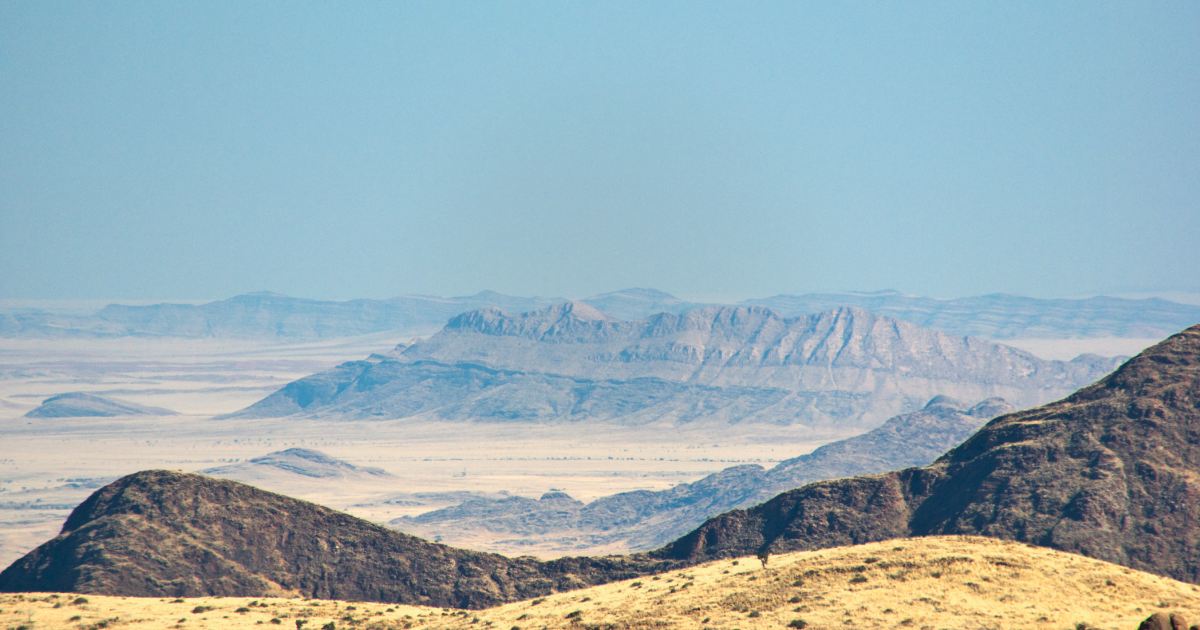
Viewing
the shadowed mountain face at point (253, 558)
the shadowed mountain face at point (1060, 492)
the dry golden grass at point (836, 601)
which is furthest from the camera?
the shadowed mountain face at point (1060, 492)

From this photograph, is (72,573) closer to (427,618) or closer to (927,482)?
(427,618)

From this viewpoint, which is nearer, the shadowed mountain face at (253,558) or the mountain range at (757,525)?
the shadowed mountain face at (253,558)

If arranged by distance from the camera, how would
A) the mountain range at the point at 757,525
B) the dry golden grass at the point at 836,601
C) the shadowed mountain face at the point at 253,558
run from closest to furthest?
1. the dry golden grass at the point at 836,601
2. the shadowed mountain face at the point at 253,558
3. the mountain range at the point at 757,525

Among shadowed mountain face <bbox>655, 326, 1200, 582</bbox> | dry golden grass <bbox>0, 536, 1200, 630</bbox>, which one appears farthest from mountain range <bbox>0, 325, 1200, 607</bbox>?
dry golden grass <bbox>0, 536, 1200, 630</bbox>

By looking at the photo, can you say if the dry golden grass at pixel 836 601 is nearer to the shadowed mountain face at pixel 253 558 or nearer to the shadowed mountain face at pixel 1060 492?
the shadowed mountain face at pixel 253 558

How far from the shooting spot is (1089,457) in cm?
13112

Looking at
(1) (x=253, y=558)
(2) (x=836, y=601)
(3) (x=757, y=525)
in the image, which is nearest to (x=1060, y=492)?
(3) (x=757, y=525)

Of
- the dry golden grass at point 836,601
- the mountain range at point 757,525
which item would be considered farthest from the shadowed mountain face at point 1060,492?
the dry golden grass at point 836,601

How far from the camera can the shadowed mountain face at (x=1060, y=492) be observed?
121812 mm

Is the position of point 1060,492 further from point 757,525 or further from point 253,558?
point 253,558

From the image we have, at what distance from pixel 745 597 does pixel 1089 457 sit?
60.7 metres

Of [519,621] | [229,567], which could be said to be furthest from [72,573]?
[519,621]

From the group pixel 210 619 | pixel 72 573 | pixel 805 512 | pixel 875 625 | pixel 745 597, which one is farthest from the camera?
pixel 805 512

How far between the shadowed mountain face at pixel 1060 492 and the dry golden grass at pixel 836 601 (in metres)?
33.6
